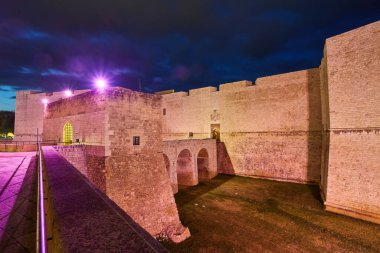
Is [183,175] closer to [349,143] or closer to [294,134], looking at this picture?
[294,134]

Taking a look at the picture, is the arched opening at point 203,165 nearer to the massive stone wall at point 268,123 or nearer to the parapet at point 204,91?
the massive stone wall at point 268,123

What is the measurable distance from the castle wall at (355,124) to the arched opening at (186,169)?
9394 millimetres

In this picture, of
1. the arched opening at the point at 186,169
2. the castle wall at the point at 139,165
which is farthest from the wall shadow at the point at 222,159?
the castle wall at the point at 139,165

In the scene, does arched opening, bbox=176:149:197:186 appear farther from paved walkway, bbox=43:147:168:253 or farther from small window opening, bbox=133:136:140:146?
paved walkway, bbox=43:147:168:253

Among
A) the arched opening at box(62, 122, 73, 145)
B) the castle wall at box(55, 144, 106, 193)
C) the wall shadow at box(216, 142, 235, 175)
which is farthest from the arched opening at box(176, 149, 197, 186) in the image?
the castle wall at box(55, 144, 106, 193)

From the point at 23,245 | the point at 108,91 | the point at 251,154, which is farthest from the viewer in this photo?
the point at 251,154

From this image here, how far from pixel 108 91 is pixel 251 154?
585 inches

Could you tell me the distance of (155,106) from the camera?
1061 cm

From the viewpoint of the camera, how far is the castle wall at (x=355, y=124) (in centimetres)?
1062

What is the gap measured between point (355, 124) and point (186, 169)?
11.7 m

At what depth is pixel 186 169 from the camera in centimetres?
1747

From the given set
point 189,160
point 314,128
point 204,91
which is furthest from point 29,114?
point 314,128

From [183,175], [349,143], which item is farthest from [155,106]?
[349,143]

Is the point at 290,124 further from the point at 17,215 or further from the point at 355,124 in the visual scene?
the point at 17,215
